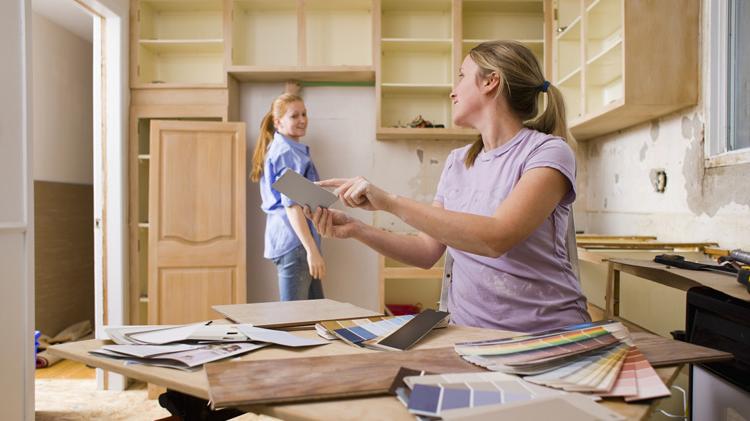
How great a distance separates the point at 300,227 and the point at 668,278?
1.85 metres

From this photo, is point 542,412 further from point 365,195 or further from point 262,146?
point 262,146

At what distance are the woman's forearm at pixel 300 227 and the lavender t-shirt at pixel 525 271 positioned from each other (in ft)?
5.11

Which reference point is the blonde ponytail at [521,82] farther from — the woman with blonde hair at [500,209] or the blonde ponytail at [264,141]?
the blonde ponytail at [264,141]

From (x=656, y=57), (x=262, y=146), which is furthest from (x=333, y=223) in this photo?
(x=262, y=146)

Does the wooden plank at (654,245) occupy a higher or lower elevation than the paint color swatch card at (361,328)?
higher

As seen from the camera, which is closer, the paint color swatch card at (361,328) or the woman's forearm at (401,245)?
the paint color swatch card at (361,328)

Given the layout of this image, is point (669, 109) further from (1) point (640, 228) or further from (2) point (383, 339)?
(2) point (383, 339)

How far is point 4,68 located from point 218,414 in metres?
Result: 2.00

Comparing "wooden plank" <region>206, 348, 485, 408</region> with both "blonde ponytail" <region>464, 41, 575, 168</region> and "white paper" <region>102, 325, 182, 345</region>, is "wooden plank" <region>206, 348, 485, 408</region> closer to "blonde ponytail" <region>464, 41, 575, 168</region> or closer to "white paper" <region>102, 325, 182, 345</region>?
"white paper" <region>102, 325, 182, 345</region>

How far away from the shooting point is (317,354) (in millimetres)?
1063

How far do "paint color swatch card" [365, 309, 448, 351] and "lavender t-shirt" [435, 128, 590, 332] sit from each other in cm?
21

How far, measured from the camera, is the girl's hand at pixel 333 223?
5.21 ft

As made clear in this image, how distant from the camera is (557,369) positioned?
0.89m

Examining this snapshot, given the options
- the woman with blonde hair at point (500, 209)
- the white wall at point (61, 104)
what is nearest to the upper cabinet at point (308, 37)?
the white wall at point (61, 104)
